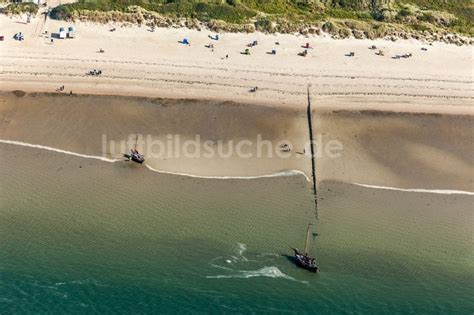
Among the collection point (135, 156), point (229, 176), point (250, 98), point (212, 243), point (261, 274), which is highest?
point (250, 98)

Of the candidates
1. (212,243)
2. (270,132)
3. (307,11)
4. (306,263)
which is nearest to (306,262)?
(306,263)

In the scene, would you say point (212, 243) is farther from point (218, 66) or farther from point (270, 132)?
point (218, 66)

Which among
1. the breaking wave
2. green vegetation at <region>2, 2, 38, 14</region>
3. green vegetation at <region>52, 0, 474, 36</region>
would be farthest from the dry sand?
the breaking wave

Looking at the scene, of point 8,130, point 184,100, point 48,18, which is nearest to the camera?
point 8,130

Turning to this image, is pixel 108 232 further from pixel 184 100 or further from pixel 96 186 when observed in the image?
pixel 184 100

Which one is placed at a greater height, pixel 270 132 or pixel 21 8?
pixel 21 8

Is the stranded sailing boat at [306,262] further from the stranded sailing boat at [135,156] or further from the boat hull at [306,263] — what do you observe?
the stranded sailing boat at [135,156]

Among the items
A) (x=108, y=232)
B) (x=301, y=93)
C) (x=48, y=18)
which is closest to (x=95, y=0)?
(x=48, y=18)
